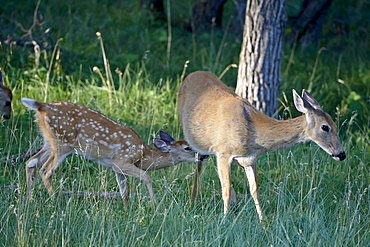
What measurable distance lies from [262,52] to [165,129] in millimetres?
1559

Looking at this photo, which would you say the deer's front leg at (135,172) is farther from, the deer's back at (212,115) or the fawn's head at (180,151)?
the deer's back at (212,115)

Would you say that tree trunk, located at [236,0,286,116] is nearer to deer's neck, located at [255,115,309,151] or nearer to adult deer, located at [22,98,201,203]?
adult deer, located at [22,98,201,203]

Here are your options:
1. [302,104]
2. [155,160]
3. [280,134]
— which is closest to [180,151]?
[155,160]

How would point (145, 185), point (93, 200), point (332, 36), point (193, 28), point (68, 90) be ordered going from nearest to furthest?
point (93, 200), point (145, 185), point (68, 90), point (193, 28), point (332, 36)

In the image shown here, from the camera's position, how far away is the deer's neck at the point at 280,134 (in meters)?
4.97

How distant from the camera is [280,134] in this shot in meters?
4.98

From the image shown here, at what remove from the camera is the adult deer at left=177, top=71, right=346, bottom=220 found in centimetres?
490

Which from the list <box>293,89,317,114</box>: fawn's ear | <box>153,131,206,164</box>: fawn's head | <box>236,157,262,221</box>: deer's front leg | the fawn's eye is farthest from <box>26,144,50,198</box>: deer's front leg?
the fawn's eye

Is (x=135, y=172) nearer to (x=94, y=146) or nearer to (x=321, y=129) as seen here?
(x=94, y=146)

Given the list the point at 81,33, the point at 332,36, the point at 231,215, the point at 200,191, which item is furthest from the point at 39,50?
the point at 332,36

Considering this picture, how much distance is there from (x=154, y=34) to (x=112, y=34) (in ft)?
2.48

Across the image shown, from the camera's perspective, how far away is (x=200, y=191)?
521cm

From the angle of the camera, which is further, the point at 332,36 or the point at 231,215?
the point at 332,36

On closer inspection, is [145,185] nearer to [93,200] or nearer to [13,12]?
[93,200]
